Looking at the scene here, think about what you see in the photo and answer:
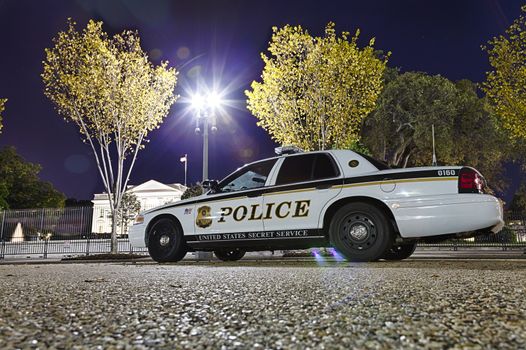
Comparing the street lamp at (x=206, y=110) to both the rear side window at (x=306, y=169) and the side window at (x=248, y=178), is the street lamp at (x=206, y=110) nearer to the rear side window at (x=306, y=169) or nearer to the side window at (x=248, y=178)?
the side window at (x=248, y=178)

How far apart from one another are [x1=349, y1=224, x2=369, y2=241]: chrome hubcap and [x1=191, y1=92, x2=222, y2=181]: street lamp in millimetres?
9225

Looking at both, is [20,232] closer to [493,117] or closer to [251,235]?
[251,235]

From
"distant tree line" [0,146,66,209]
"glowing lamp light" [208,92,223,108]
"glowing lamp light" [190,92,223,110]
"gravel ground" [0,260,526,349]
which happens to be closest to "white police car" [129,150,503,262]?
"gravel ground" [0,260,526,349]

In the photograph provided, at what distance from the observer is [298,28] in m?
16.7

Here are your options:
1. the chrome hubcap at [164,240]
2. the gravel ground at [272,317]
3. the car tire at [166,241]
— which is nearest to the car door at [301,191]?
the car tire at [166,241]

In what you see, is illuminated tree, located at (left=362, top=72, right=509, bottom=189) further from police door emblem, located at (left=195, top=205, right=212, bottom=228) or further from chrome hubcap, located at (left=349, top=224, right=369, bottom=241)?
chrome hubcap, located at (left=349, top=224, right=369, bottom=241)

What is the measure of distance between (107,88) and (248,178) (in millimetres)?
10632

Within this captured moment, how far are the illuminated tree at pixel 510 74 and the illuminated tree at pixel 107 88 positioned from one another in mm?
12431

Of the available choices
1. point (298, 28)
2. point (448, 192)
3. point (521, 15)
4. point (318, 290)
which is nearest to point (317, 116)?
point (298, 28)

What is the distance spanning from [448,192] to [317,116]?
1101cm

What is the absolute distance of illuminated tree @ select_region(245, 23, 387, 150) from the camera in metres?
16.0

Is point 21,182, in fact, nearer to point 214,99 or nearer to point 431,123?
point 214,99

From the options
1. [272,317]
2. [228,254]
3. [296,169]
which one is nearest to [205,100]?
[228,254]

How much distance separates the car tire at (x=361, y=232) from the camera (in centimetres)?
589
